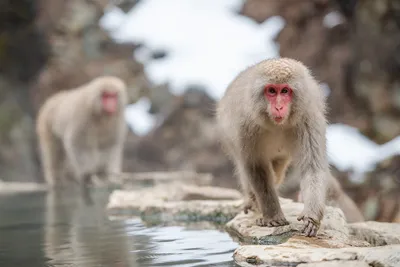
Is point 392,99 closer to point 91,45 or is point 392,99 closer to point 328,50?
point 328,50

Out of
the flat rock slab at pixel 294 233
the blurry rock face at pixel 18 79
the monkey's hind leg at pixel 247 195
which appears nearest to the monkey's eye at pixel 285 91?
the flat rock slab at pixel 294 233

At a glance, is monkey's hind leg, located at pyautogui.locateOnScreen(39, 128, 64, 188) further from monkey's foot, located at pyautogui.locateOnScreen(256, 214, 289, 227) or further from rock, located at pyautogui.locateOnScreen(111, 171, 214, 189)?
monkey's foot, located at pyautogui.locateOnScreen(256, 214, 289, 227)

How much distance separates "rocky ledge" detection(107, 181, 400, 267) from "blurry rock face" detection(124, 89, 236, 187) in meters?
6.90

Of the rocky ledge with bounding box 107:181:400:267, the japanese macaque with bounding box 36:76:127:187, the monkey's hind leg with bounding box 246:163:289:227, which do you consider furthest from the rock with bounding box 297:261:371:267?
the japanese macaque with bounding box 36:76:127:187

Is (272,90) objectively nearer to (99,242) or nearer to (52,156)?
(99,242)

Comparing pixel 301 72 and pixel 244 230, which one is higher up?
pixel 301 72

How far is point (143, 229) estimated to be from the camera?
13.3ft

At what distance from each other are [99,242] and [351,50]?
8.07 meters

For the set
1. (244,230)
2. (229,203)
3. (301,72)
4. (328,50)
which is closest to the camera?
(301,72)

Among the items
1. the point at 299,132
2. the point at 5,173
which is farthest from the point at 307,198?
the point at 5,173

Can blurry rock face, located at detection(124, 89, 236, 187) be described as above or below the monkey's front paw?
above

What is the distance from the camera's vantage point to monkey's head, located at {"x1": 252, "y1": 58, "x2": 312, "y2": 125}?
3.14 metres

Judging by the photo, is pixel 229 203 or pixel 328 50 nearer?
pixel 229 203

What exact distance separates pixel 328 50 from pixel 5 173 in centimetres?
634
